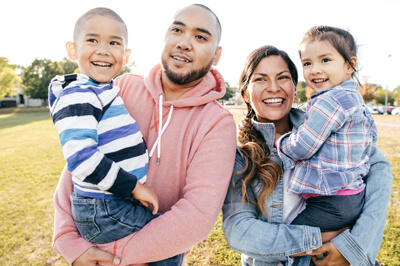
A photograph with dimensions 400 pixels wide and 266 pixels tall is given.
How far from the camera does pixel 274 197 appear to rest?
216cm

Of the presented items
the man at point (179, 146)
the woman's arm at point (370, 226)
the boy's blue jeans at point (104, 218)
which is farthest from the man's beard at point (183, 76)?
the woman's arm at point (370, 226)

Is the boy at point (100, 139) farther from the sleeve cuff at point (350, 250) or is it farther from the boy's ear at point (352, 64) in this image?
the boy's ear at point (352, 64)

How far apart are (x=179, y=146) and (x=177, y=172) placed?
196 mm

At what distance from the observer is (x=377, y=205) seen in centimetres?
196

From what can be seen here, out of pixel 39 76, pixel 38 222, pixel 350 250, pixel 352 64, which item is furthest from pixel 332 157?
pixel 39 76

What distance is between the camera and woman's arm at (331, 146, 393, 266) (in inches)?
73.1

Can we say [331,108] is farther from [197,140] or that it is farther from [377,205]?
[197,140]

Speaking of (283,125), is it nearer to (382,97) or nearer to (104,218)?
(104,218)

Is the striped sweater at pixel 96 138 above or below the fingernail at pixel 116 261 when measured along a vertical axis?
above

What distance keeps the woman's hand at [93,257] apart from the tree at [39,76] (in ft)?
193

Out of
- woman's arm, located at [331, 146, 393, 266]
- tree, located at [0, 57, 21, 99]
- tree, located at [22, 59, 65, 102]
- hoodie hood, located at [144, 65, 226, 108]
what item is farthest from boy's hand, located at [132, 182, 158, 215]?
tree, located at [0, 57, 21, 99]

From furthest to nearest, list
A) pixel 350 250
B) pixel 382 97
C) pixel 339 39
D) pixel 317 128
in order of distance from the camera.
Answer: pixel 382 97 < pixel 339 39 < pixel 317 128 < pixel 350 250

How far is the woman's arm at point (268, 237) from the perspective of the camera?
1.87 m

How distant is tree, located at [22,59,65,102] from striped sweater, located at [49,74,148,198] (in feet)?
193
